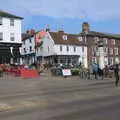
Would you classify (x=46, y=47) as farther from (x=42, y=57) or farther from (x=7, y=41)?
(x=7, y=41)

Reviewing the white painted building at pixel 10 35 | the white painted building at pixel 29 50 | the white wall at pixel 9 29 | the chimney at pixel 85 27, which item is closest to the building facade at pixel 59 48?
the white painted building at pixel 29 50

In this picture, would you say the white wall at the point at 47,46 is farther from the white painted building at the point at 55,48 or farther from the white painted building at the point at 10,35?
the white painted building at the point at 10,35

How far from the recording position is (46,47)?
89.5m

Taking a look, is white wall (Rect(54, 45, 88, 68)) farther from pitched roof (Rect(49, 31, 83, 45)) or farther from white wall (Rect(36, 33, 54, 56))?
white wall (Rect(36, 33, 54, 56))

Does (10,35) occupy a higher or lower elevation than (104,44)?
→ lower

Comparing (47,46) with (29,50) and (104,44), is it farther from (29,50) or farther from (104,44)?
(104,44)

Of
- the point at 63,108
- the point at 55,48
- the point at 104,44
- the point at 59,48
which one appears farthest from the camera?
the point at 104,44

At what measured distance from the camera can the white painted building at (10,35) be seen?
2594 inches

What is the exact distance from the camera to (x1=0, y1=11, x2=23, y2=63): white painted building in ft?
216

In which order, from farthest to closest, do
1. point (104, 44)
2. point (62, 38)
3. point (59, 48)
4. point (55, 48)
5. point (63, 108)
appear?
1. point (104, 44)
2. point (62, 38)
3. point (59, 48)
4. point (55, 48)
5. point (63, 108)

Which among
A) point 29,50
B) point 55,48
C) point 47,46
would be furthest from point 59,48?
point 29,50

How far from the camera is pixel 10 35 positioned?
68938mm

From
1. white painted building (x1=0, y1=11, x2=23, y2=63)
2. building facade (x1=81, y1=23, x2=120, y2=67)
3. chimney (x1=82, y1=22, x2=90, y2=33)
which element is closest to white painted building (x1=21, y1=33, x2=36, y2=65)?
building facade (x1=81, y1=23, x2=120, y2=67)

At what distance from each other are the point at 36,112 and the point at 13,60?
50731 mm
